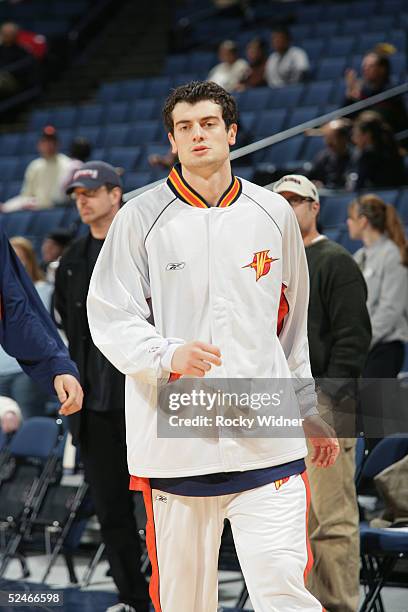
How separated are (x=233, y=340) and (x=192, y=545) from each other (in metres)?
0.58

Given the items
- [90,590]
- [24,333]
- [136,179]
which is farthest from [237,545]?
[136,179]

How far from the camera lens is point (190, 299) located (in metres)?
3.16

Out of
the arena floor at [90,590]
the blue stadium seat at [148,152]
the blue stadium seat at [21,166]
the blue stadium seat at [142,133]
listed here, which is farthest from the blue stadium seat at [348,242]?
the blue stadium seat at [21,166]

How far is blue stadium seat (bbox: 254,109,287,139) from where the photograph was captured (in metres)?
10.5

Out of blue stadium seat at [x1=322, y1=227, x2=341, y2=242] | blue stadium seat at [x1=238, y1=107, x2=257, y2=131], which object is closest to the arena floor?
blue stadium seat at [x1=322, y1=227, x2=341, y2=242]

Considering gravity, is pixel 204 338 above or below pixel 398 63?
below

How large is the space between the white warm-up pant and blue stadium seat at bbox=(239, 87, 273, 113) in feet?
27.3

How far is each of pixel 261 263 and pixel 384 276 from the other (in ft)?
9.07

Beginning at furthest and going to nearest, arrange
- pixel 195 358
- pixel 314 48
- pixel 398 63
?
pixel 314 48, pixel 398 63, pixel 195 358

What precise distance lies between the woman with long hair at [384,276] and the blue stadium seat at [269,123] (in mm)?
4696

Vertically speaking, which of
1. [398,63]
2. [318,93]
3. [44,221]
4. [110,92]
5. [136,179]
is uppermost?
[110,92]

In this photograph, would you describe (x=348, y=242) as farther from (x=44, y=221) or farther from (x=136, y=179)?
(x=44, y=221)

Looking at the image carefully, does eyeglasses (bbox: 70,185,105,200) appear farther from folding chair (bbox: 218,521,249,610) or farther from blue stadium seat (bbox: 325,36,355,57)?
blue stadium seat (bbox: 325,36,355,57)

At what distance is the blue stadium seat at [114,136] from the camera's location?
1180cm
